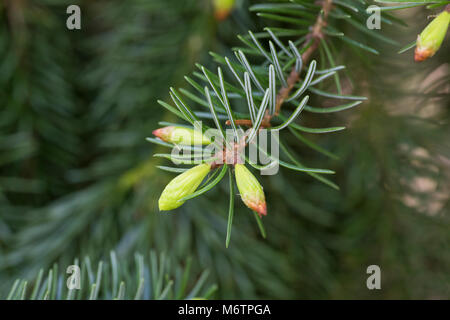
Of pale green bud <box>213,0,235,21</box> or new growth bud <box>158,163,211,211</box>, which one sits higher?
pale green bud <box>213,0,235,21</box>

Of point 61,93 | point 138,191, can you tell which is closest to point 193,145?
point 138,191

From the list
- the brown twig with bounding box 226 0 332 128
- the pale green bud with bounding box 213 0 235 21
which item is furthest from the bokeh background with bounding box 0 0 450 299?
the brown twig with bounding box 226 0 332 128

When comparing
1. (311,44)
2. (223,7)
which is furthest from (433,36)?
(223,7)

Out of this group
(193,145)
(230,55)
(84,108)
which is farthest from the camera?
(84,108)

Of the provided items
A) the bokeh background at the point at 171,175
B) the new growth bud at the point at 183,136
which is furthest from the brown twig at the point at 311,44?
the bokeh background at the point at 171,175

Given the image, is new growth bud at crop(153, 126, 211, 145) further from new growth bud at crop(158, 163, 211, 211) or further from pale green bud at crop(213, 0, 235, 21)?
pale green bud at crop(213, 0, 235, 21)

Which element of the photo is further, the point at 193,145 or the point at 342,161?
the point at 342,161

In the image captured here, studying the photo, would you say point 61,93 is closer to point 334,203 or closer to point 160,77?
point 160,77
